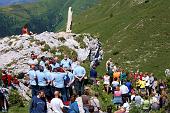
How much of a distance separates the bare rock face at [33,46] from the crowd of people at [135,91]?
5.59 meters

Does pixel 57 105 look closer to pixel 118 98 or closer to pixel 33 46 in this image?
pixel 118 98

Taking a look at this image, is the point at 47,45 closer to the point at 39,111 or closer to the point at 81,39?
the point at 81,39

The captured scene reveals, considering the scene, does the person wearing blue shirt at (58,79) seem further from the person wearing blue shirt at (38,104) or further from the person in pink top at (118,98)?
the person in pink top at (118,98)

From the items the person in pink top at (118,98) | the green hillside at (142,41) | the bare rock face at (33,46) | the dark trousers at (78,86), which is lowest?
the person in pink top at (118,98)

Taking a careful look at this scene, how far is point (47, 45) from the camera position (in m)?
41.1

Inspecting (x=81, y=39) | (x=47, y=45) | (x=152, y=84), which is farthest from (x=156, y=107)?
(x=81, y=39)

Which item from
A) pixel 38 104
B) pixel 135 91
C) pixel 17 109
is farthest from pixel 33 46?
pixel 38 104

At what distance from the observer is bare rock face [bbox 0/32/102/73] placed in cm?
3581

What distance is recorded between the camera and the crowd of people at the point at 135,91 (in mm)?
32062

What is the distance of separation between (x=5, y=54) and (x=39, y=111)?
16.7 meters

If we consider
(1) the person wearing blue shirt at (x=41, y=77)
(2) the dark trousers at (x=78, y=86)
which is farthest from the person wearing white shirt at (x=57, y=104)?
(2) the dark trousers at (x=78, y=86)

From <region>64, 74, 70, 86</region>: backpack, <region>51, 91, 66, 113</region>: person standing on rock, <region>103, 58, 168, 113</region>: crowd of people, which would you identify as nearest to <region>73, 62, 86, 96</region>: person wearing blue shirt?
<region>64, 74, 70, 86</region>: backpack

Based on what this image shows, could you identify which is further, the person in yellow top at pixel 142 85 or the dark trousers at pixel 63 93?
the person in yellow top at pixel 142 85

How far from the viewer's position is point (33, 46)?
1572 inches
